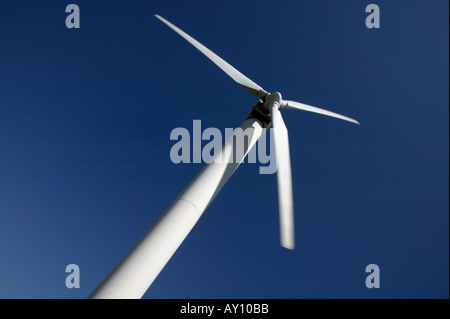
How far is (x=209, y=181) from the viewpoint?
10750mm

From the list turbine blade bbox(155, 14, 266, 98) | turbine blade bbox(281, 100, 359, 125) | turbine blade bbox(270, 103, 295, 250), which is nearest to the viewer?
turbine blade bbox(270, 103, 295, 250)

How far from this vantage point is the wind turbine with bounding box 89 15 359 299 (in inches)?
312

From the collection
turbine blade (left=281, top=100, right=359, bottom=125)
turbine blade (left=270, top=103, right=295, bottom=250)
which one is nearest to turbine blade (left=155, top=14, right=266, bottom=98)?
turbine blade (left=281, top=100, right=359, bottom=125)

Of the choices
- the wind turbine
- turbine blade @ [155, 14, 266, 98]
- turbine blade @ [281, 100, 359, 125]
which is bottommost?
the wind turbine

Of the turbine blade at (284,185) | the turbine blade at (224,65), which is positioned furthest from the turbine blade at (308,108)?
the turbine blade at (284,185)

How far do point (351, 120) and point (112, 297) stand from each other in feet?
61.1

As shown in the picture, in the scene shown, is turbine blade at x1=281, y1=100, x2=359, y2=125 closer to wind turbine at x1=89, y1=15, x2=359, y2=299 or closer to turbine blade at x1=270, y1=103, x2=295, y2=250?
wind turbine at x1=89, y1=15, x2=359, y2=299

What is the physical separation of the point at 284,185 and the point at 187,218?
378cm

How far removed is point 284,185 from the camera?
1000 cm

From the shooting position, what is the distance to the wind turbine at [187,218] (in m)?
7.92

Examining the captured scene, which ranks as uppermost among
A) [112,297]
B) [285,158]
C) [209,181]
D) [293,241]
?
[285,158]
